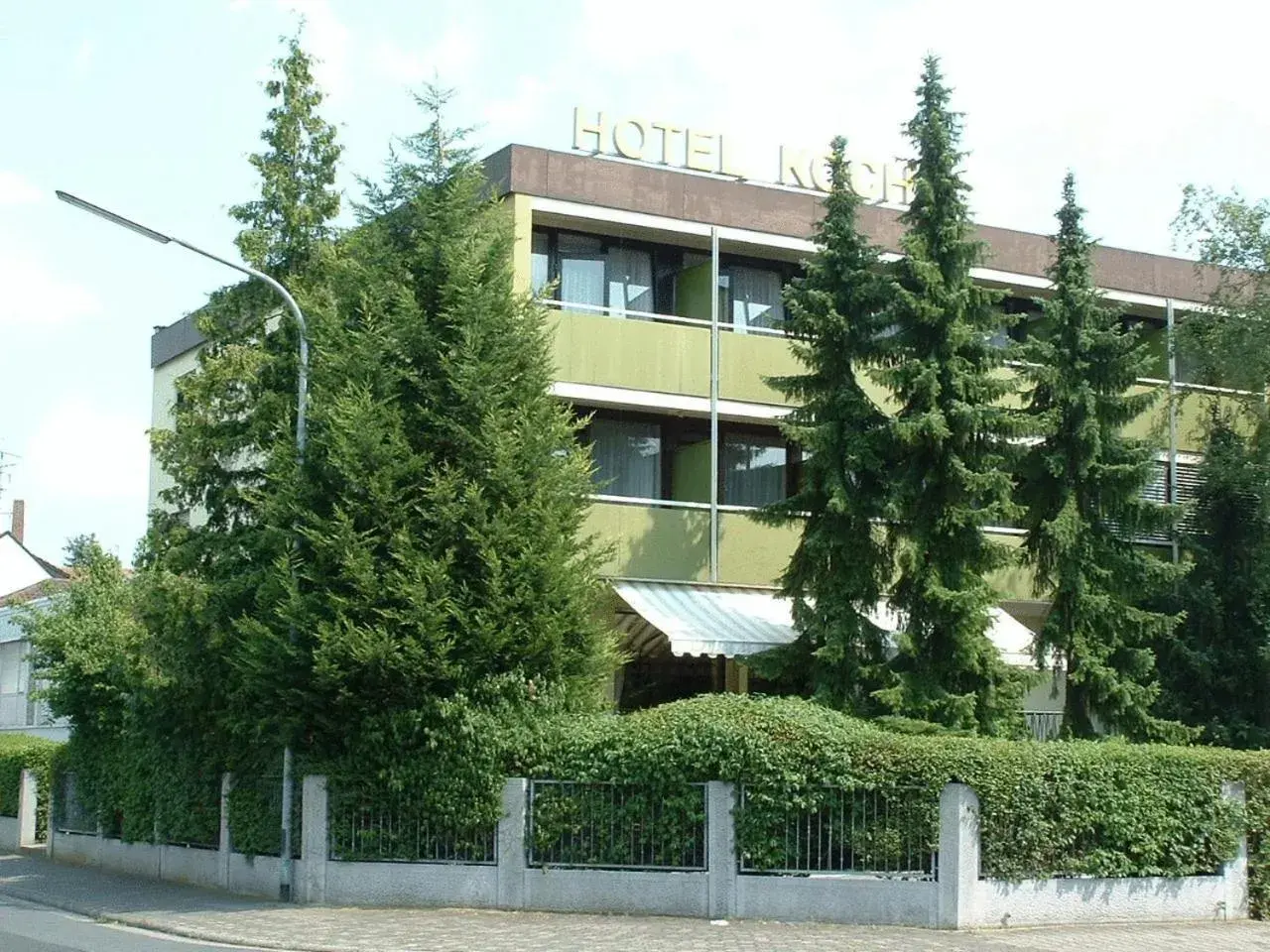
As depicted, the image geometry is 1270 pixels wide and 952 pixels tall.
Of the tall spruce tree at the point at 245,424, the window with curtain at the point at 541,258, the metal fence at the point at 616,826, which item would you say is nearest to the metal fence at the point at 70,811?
the tall spruce tree at the point at 245,424

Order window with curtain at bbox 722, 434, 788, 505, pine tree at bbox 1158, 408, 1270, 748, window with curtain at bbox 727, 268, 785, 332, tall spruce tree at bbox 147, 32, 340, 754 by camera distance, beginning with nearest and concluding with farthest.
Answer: tall spruce tree at bbox 147, 32, 340, 754
pine tree at bbox 1158, 408, 1270, 748
window with curtain at bbox 722, 434, 788, 505
window with curtain at bbox 727, 268, 785, 332

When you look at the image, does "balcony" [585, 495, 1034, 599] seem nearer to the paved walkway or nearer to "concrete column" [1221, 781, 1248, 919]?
"concrete column" [1221, 781, 1248, 919]

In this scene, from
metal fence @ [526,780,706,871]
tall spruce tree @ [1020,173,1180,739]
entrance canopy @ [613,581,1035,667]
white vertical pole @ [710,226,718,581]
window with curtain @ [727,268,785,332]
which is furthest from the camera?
window with curtain @ [727,268,785,332]

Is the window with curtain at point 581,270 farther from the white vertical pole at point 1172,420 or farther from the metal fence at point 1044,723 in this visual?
the metal fence at point 1044,723

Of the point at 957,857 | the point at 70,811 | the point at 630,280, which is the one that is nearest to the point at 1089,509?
the point at 630,280

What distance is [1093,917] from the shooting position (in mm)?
18734

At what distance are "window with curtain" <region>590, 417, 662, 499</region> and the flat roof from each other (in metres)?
3.61

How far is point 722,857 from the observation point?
726 inches

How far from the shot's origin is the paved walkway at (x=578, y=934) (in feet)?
54.2

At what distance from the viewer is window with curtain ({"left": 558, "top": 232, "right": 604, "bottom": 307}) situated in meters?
27.8

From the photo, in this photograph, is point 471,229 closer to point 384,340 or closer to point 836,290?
point 384,340

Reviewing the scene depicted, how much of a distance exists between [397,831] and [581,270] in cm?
1106

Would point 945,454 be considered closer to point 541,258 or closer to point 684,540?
point 684,540

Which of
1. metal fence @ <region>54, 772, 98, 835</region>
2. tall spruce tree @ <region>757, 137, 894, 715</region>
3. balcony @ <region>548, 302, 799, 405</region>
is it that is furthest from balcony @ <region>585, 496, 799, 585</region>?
metal fence @ <region>54, 772, 98, 835</region>
